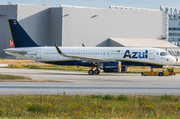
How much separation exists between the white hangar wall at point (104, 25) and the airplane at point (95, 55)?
50.0 metres

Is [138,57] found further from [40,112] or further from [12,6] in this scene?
[12,6]

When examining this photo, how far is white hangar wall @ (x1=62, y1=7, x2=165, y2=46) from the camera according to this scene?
9400 centimetres

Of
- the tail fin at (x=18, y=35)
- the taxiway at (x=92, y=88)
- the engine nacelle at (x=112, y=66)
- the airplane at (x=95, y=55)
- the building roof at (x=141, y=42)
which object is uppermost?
the building roof at (x=141, y=42)

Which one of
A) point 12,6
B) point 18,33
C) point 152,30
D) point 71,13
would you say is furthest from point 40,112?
point 152,30

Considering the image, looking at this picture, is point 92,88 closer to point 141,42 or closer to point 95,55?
point 95,55

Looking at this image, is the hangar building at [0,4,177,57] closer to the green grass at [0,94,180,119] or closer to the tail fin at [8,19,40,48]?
the tail fin at [8,19,40,48]

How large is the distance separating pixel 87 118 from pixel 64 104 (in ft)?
10.8

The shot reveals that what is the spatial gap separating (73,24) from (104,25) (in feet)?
37.2

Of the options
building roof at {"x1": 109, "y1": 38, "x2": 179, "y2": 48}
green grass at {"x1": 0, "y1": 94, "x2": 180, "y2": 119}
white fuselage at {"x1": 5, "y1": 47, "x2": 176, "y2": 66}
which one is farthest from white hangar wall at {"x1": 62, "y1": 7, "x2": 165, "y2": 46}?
green grass at {"x1": 0, "y1": 94, "x2": 180, "y2": 119}

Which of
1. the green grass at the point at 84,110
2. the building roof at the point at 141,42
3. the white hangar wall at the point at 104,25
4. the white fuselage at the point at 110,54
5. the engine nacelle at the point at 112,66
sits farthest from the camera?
the building roof at the point at 141,42

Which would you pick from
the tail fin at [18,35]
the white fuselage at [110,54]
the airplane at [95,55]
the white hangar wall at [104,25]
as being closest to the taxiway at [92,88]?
the airplane at [95,55]

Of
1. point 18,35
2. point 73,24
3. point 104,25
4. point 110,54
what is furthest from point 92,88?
point 104,25

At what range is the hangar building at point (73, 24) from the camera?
3706 inches

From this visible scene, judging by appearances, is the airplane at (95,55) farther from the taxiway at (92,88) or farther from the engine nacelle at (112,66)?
the taxiway at (92,88)
